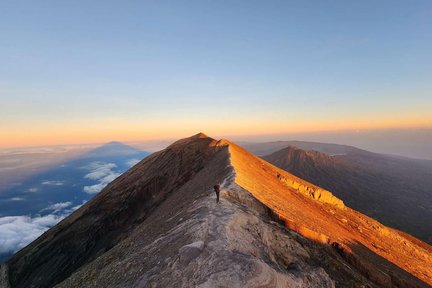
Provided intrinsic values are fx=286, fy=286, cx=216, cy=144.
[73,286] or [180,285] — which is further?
[73,286]

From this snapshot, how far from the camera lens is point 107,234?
4994 centimetres

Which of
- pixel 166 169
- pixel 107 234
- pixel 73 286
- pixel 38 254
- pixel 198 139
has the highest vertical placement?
pixel 198 139

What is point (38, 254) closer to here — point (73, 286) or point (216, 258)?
point (73, 286)

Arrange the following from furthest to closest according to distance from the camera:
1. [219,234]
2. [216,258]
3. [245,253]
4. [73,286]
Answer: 1. [73,286]
2. [219,234]
3. [245,253]
4. [216,258]

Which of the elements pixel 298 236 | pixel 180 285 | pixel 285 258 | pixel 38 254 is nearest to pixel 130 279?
pixel 180 285

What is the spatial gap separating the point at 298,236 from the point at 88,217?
51915 mm

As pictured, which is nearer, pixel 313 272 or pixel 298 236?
pixel 313 272

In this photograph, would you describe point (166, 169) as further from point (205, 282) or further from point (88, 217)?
point (205, 282)

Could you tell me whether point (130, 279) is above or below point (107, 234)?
above

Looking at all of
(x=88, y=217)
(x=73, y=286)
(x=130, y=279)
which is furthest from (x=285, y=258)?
(x=88, y=217)

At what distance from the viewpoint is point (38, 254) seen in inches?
2325

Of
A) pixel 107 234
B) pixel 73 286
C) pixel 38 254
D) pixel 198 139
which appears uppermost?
pixel 198 139

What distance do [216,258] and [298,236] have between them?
869 centimetres

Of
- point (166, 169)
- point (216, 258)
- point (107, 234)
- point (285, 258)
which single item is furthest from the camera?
point (166, 169)
